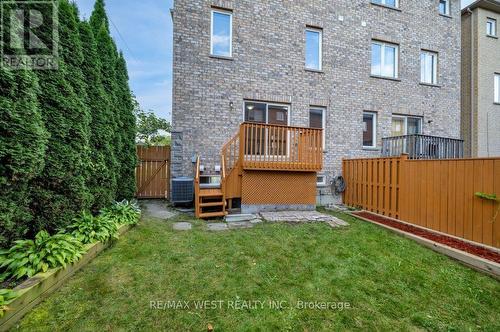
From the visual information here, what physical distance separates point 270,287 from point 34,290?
7.88 ft

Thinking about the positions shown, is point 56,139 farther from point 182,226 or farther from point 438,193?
point 438,193

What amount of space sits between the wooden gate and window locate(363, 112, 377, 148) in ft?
24.7

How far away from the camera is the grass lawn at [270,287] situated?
2.04m

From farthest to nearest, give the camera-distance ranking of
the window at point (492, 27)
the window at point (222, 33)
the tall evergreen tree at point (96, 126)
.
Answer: the window at point (492, 27)
the window at point (222, 33)
the tall evergreen tree at point (96, 126)

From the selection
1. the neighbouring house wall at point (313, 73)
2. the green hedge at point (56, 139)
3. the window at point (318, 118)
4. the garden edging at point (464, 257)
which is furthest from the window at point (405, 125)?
the green hedge at point (56, 139)

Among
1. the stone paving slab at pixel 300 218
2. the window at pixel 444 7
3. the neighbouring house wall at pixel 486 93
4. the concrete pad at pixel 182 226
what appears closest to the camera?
the concrete pad at pixel 182 226

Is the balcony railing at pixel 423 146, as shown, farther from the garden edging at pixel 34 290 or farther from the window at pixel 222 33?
the garden edging at pixel 34 290

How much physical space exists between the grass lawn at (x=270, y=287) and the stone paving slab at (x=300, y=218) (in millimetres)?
1028

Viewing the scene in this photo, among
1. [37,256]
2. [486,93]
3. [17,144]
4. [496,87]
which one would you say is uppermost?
[496,87]

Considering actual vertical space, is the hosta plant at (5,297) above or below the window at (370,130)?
below

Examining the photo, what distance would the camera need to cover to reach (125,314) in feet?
6.80

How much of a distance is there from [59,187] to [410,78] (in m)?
11.6

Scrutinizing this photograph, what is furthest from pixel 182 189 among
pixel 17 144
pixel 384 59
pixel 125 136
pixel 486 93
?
pixel 486 93

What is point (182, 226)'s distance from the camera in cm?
466
